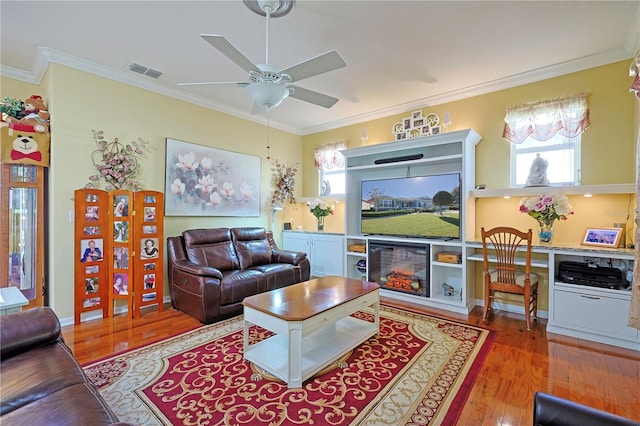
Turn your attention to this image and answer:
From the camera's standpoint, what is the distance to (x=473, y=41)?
277 cm

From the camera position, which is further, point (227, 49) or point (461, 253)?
point (461, 253)

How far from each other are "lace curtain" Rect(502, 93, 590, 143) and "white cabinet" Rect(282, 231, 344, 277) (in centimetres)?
270

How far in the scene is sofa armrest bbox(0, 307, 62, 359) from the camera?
143 centimetres

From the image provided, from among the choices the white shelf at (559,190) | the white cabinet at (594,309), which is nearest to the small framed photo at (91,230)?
the white shelf at (559,190)

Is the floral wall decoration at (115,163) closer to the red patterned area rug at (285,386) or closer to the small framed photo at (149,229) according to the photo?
the small framed photo at (149,229)

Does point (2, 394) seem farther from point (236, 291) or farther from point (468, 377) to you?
point (468, 377)

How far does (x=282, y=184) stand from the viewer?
535 cm

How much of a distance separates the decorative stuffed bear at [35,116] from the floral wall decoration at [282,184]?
3.04m

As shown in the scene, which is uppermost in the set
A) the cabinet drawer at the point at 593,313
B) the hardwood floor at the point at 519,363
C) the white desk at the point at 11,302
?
the white desk at the point at 11,302

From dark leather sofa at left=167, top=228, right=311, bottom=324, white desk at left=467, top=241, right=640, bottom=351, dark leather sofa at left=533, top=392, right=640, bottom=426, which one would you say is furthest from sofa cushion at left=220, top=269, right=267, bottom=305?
white desk at left=467, top=241, right=640, bottom=351

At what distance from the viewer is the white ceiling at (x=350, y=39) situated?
7.75 ft

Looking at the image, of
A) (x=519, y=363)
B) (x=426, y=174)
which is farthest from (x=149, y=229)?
(x=519, y=363)

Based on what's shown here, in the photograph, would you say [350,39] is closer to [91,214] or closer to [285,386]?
[285,386]

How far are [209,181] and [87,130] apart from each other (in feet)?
4.94
